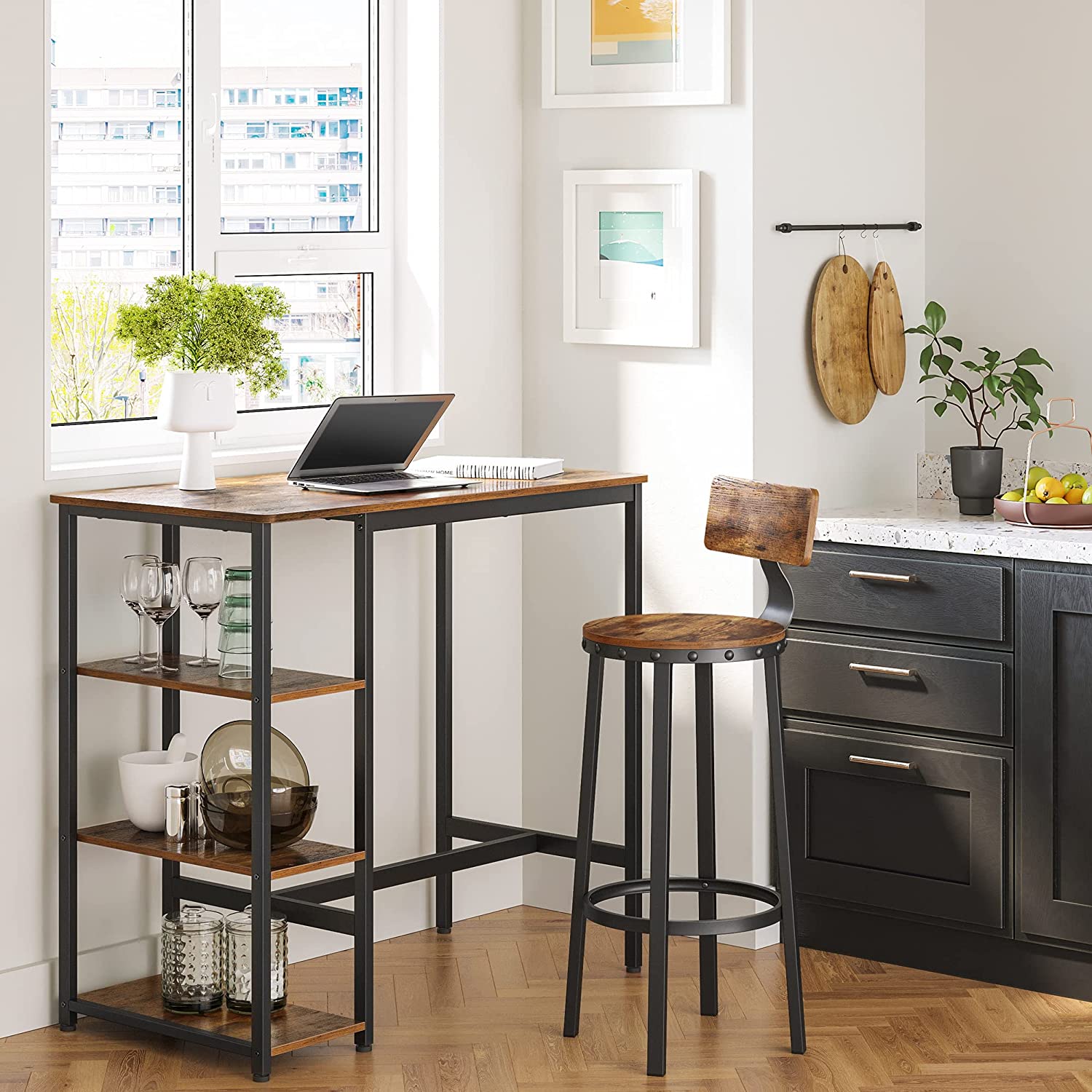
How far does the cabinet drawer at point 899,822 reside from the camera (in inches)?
159

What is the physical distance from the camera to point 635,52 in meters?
4.38

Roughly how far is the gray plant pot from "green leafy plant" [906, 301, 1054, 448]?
65 mm

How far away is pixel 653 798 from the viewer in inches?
137

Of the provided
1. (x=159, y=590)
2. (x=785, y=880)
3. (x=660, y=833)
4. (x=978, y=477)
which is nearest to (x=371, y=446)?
(x=159, y=590)

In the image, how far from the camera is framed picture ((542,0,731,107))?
167 inches

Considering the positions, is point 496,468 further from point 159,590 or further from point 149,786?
point 149,786

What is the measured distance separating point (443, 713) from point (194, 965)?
95cm

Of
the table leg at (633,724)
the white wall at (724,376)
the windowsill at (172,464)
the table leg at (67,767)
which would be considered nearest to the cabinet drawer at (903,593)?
the white wall at (724,376)

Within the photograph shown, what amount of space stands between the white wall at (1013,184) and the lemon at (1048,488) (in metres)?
0.43

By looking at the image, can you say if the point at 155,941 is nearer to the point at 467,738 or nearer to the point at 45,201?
the point at 467,738

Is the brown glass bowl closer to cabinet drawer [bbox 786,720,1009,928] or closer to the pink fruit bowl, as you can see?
cabinet drawer [bbox 786,720,1009,928]

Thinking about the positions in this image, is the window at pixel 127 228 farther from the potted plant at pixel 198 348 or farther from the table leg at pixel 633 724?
the table leg at pixel 633 724

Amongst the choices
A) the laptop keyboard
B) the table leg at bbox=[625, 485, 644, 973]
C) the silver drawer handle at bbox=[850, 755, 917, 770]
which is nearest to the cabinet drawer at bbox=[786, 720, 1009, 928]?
the silver drawer handle at bbox=[850, 755, 917, 770]

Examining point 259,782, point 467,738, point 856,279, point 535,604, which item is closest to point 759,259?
point 856,279
